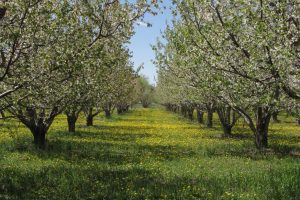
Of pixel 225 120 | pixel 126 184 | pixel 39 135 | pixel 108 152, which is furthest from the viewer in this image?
pixel 225 120

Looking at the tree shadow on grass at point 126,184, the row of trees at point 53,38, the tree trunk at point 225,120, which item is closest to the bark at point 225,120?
the tree trunk at point 225,120

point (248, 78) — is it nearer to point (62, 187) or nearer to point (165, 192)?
point (165, 192)

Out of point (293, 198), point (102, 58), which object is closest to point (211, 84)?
point (102, 58)

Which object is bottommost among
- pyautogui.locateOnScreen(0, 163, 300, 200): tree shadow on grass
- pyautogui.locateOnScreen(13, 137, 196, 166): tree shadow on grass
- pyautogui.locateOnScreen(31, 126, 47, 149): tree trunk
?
pyautogui.locateOnScreen(0, 163, 300, 200): tree shadow on grass

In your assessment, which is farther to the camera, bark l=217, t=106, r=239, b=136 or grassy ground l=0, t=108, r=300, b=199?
bark l=217, t=106, r=239, b=136

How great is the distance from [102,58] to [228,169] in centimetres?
778

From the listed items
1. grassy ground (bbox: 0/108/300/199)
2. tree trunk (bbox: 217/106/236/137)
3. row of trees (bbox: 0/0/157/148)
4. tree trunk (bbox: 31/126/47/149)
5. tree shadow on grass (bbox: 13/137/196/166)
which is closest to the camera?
row of trees (bbox: 0/0/157/148)

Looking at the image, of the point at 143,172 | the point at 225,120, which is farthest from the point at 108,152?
the point at 225,120

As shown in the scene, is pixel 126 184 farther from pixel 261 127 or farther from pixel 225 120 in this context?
pixel 225 120

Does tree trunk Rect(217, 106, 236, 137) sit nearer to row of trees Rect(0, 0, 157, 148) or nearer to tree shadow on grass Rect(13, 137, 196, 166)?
tree shadow on grass Rect(13, 137, 196, 166)

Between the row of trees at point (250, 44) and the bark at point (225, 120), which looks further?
the bark at point (225, 120)

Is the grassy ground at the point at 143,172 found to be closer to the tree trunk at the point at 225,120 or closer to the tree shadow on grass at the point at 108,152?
the tree shadow on grass at the point at 108,152

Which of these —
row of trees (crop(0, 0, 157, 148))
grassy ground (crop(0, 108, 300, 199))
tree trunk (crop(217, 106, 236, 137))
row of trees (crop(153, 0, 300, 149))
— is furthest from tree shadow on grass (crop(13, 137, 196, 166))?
tree trunk (crop(217, 106, 236, 137))

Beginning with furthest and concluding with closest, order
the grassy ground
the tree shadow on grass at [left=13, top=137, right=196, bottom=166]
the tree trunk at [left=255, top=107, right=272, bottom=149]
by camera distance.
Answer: the tree trunk at [left=255, top=107, right=272, bottom=149] < the tree shadow on grass at [left=13, top=137, right=196, bottom=166] < the grassy ground
